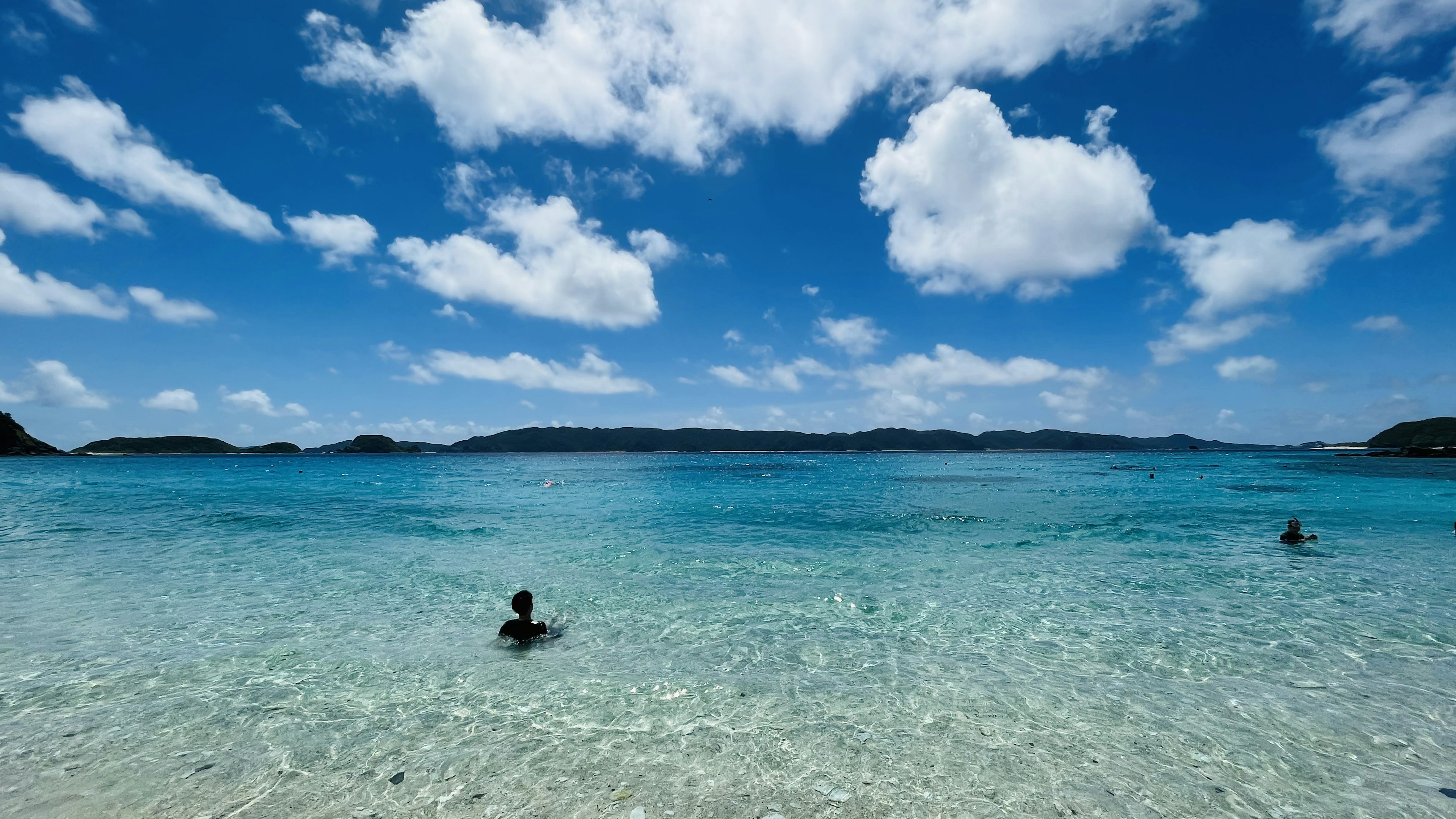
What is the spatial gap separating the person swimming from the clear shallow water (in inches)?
15.7

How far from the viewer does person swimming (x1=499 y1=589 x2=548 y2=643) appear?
12070mm

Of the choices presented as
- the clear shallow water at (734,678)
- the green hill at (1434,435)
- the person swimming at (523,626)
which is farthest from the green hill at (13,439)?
the green hill at (1434,435)

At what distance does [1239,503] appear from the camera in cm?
4350

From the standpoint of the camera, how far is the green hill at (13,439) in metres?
167

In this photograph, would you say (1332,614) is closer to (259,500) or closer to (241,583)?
(241,583)

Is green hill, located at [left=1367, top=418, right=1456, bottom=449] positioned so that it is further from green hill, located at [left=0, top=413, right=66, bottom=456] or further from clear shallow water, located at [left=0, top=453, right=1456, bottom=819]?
green hill, located at [left=0, top=413, right=66, bottom=456]

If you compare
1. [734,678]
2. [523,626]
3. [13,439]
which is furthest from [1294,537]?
[13,439]

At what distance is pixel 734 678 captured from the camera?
10.2 metres

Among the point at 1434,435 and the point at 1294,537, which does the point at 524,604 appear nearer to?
the point at 1294,537

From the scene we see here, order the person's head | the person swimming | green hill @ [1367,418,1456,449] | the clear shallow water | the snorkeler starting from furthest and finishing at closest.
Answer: green hill @ [1367,418,1456,449] → the snorkeler → the person swimming → the person's head → the clear shallow water

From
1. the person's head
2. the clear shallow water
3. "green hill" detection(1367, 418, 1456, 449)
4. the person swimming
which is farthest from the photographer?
"green hill" detection(1367, 418, 1456, 449)

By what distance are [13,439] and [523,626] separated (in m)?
270

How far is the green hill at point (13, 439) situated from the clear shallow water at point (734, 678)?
231419 millimetres

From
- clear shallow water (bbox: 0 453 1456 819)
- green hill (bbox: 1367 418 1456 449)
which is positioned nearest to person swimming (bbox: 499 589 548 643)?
clear shallow water (bbox: 0 453 1456 819)
